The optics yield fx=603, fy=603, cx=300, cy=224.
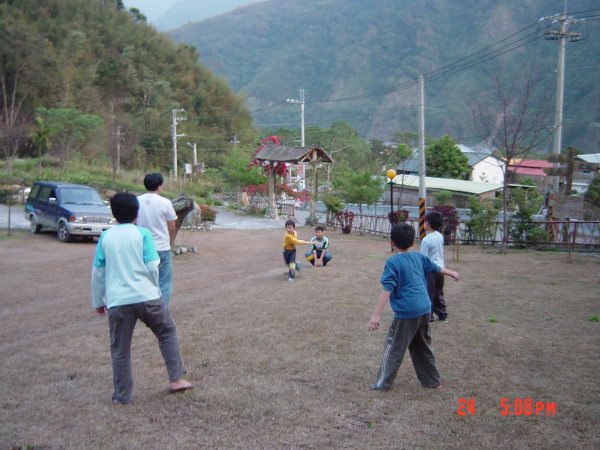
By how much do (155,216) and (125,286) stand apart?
190cm

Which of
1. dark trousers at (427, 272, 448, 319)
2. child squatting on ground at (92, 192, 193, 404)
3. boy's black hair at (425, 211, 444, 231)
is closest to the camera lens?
child squatting on ground at (92, 192, 193, 404)

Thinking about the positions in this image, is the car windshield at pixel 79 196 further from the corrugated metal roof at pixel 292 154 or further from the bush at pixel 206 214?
the corrugated metal roof at pixel 292 154

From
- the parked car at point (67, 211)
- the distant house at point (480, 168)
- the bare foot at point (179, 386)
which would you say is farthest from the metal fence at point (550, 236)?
the distant house at point (480, 168)

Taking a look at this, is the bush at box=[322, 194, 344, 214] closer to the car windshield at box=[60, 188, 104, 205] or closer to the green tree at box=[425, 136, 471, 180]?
the car windshield at box=[60, 188, 104, 205]

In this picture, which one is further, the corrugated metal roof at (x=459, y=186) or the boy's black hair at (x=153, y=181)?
the corrugated metal roof at (x=459, y=186)

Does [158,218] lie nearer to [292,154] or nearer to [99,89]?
[292,154]

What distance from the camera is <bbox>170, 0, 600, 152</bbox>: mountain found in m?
57.9

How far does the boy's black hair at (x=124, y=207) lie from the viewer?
4.50 metres

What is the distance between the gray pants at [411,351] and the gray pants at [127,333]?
1.70 m

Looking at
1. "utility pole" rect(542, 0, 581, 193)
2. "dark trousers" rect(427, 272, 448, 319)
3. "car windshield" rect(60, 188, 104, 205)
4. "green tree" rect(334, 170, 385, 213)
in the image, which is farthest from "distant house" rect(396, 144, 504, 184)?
"dark trousers" rect(427, 272, 448, 319)

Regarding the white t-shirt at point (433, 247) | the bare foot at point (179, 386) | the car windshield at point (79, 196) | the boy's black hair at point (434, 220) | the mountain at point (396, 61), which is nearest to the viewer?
the bare foot at point (179, 386)

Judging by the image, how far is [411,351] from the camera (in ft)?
16.5

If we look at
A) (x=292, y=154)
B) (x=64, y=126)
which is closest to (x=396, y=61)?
(x=64, y=126)

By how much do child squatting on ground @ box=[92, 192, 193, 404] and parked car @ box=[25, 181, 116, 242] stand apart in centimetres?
1279
